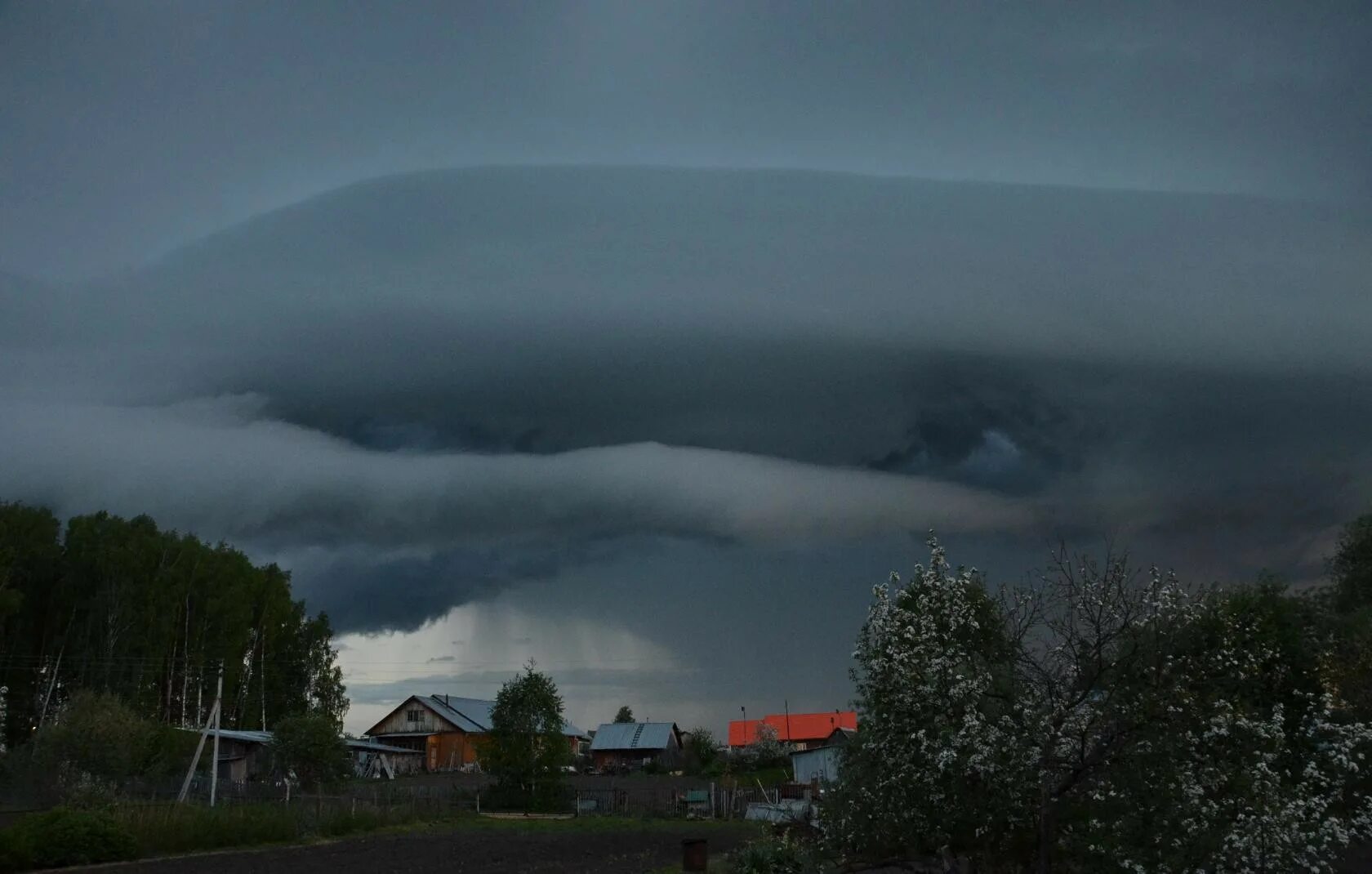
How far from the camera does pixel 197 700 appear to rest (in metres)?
63.7

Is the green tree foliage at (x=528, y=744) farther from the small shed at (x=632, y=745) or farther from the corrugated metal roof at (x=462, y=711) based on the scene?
the small shed at (x=632, y=745)

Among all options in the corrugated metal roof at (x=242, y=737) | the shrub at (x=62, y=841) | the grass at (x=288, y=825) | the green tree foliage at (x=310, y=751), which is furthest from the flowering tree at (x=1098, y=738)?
the corrugated metal roof at (x=242, y=737)

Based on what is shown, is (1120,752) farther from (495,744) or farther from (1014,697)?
(495,744)

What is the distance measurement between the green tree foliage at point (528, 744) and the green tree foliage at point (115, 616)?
19623 millimetres

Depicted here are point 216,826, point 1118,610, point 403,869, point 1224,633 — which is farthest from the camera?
point 216,826

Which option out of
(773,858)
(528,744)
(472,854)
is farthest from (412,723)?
(773,858)

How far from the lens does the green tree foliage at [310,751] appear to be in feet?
144

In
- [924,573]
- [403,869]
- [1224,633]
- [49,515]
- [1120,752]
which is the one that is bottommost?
[403,869]

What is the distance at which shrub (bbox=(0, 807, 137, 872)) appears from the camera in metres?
25.6

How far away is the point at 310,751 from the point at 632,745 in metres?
54.9

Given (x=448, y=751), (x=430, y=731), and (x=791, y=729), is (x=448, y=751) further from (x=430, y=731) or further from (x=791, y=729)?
(x=791, y=729)

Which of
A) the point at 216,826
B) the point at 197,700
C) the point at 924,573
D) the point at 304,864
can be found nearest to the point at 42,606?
the point at 197,700

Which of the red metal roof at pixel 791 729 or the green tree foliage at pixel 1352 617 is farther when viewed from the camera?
the red metal roof at pixel 791 729

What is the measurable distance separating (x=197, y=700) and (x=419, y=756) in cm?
2731
